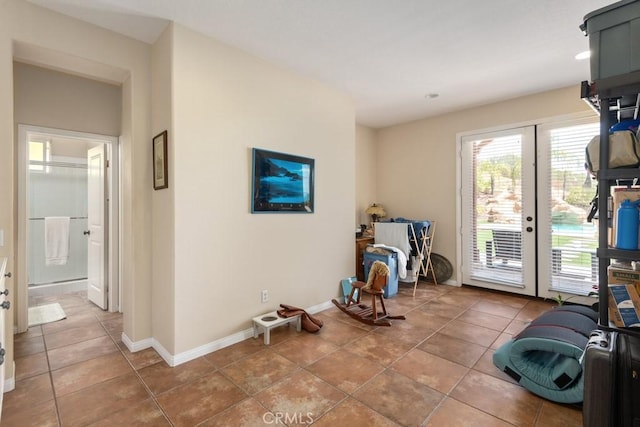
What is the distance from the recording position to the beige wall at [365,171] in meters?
5.53

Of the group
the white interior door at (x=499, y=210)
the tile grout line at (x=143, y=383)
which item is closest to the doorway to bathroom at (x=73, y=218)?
the tile grout line at (x=143, y=383)

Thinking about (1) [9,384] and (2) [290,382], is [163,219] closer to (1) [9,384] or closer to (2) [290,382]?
(1) [9,384]

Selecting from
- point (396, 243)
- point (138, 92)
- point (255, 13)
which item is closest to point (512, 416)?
point (396, 243)

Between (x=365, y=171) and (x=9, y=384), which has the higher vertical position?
(x=365, y=171)

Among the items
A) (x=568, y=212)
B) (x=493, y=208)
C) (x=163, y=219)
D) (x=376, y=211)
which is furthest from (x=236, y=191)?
(x=568, y=212)

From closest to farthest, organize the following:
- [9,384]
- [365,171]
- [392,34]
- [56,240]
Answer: [9,384]
[392,34]
[56,240]
[365,171]

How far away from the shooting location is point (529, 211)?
13.5 feet

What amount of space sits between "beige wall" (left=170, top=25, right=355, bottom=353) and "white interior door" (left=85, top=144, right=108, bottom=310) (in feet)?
6.41

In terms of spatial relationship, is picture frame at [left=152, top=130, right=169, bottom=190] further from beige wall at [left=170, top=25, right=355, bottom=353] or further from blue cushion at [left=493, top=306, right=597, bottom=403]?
blue cushion at [left=493, top=306, right=597, bottom=403]

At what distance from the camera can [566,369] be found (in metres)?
1.97

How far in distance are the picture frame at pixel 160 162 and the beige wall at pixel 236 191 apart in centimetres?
12

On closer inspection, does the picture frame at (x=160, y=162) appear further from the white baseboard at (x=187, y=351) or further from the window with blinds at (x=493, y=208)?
the window with blinds at (x=493, y=208)

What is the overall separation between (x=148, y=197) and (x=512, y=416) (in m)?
3.21

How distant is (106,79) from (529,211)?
5163 mm
